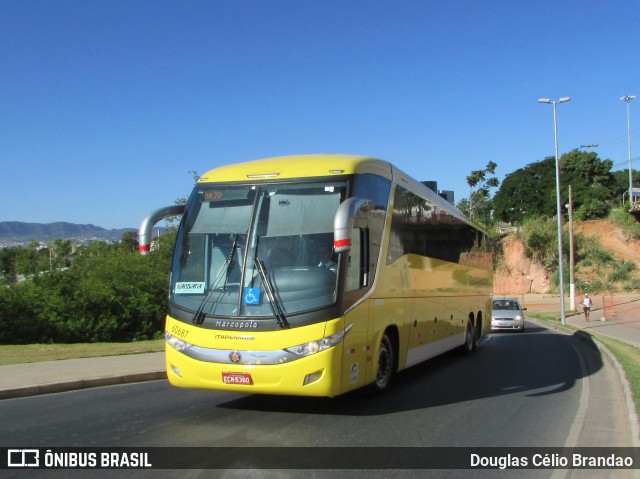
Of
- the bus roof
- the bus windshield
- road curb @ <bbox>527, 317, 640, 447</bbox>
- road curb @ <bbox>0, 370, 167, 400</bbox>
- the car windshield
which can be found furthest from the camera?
the car windshield

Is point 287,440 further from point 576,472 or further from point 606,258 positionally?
point 606,258

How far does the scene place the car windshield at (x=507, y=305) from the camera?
94.6 feet

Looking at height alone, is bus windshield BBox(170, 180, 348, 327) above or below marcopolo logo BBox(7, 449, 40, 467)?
above

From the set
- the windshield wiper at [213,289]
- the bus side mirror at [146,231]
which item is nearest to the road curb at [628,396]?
the windshield wiper at [213,289]

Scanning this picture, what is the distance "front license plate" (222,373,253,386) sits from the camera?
734cm

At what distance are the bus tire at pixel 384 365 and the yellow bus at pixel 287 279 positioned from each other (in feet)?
0.10

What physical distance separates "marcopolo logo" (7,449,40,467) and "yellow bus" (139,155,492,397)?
6.48ft

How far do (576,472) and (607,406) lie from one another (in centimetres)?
379

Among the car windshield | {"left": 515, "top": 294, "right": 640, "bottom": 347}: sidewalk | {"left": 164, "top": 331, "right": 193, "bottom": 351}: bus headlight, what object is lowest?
{"left": 515, "top": 294, "right": 640, "bottom": 347}: sidewalk

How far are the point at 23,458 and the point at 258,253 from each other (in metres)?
3.39

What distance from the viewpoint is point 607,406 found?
30.3 ft

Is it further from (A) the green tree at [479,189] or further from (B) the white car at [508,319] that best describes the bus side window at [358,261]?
(A) the green tree at [479,189]

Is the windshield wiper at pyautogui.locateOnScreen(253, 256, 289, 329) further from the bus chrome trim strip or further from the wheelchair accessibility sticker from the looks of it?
the bus chrome trim strip

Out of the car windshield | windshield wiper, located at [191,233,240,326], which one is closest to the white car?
the car windshield
